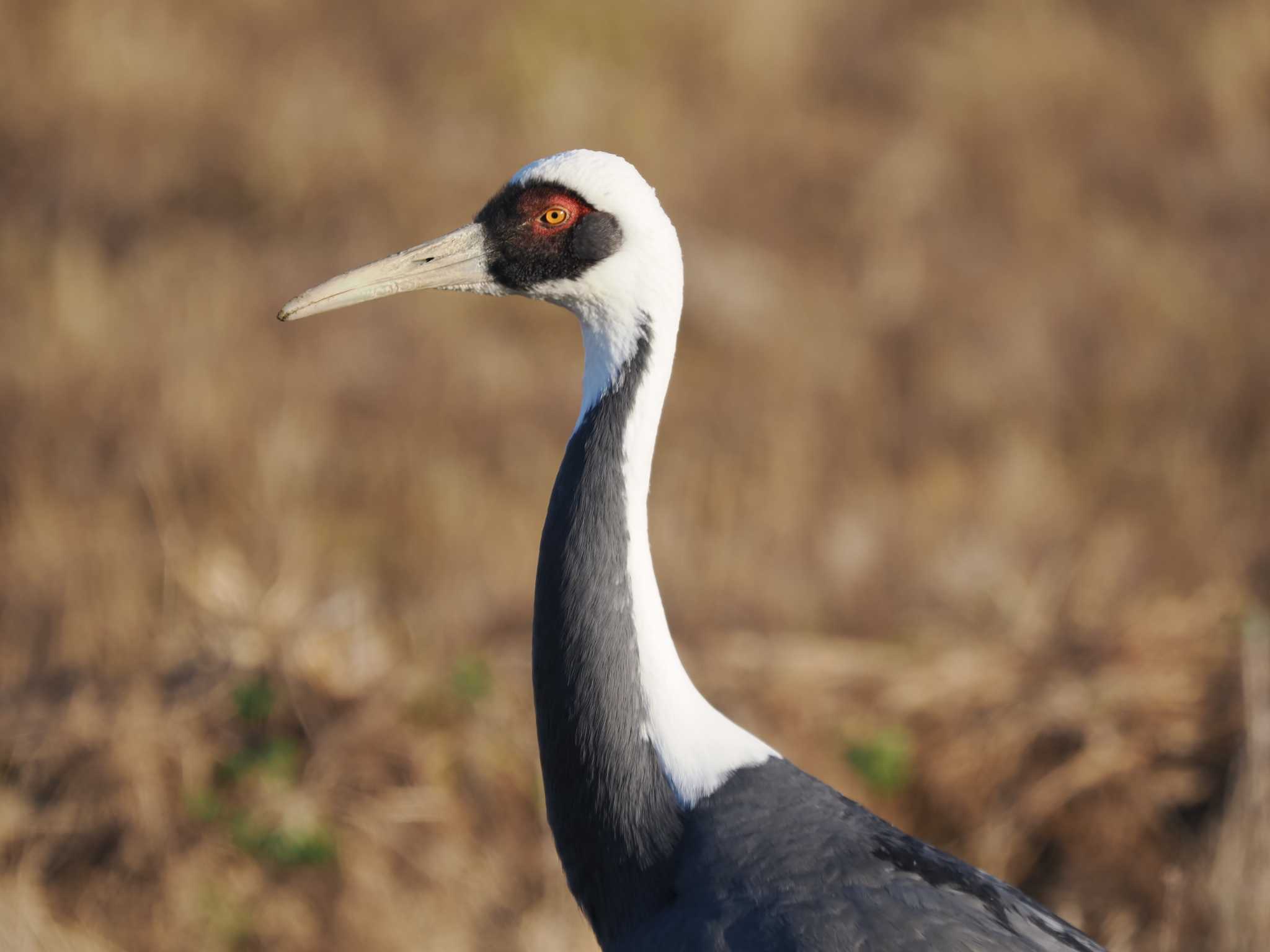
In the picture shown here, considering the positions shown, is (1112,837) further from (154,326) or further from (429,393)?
(154,326)

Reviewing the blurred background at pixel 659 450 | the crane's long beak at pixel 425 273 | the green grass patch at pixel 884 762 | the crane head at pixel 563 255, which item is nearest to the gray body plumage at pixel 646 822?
the crane head at pixel 563 255

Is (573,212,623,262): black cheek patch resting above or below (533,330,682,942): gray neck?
above

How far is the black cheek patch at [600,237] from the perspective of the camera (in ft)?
9.43

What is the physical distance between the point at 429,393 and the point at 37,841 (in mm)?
3850

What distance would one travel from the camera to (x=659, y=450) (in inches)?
312

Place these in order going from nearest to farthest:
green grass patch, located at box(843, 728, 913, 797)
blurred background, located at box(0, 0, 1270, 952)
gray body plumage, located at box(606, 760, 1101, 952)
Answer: gray body plumage, located at box(606, 760, 1101, 952) → blurred background, located at box(0, 0, 1270, 952) → green grass patch, located at box(843, 728, 913, 797)

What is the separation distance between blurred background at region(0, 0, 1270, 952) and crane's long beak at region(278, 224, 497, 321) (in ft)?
6.98

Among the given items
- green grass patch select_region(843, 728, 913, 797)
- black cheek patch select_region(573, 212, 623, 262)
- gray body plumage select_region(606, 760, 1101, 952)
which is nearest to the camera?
gray body plumage select_region(606, 760, 1101, 952)

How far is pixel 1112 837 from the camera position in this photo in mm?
4934

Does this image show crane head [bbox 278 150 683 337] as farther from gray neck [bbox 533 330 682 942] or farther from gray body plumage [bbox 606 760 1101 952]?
gray body plumage [bbox 606 760 1101 952]

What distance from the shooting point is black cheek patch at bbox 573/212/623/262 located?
288 centimetres

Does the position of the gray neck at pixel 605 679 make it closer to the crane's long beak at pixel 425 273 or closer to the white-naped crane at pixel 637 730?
the white-naped crane at pixel 637 730

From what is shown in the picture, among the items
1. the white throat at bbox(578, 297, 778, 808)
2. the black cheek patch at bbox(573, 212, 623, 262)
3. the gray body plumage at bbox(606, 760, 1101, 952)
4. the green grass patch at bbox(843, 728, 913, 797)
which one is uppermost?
the black cheek patch at bbox(573, 212, 623, 262)

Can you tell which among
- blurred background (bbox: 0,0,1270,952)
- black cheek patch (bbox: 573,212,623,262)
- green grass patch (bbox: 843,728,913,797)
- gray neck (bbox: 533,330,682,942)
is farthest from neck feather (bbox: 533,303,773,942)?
green grass patch (bbox: 843,728,913,797)
